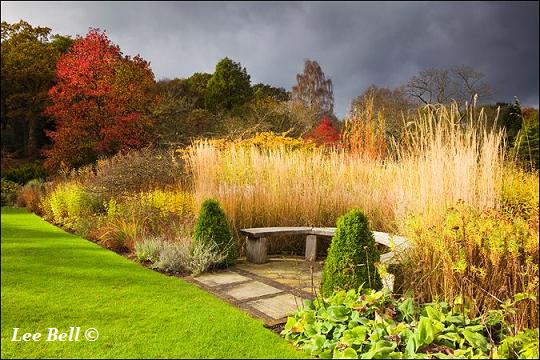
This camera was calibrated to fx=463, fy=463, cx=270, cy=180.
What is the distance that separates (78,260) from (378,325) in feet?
11.3

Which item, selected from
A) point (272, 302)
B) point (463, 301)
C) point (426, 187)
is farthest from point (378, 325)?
point (426, 187)

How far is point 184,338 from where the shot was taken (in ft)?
9.06

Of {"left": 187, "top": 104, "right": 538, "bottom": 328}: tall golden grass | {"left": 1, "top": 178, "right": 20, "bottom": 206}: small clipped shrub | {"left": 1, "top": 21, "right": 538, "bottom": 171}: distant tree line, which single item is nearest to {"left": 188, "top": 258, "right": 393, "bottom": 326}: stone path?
{"left": 187, "top": 104, "right": 538, "bottom": 328}: tall golden grass

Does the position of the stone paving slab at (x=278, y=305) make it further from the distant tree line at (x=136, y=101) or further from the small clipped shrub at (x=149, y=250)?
the distant tree line at (x=136, y=101)

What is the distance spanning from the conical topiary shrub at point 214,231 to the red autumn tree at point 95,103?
7.25 meters

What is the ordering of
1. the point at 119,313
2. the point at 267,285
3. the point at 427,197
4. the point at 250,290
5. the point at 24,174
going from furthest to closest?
the point at 24,174
the point at 267,285
the point at 250,290
the point at 427,197
the point at 119,313

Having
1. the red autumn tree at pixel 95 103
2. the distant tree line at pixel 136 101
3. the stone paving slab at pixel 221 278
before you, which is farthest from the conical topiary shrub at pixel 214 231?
the red autumn tree at pixel 95 103

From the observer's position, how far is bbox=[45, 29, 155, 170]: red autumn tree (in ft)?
37.4

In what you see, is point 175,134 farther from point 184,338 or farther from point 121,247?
point 184,338

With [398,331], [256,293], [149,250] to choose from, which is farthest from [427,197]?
[149,250]

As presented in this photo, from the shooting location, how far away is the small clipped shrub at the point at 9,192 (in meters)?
11.7

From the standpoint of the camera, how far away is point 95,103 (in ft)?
38.1

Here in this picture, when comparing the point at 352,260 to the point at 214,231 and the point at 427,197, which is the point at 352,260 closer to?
the point at 427,197

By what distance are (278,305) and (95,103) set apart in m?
9.71
